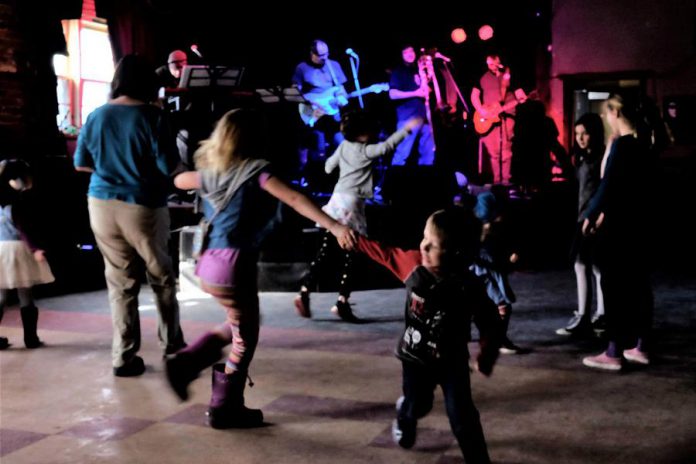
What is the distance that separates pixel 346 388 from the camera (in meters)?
4.98

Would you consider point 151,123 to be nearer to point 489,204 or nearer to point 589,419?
point 489,204

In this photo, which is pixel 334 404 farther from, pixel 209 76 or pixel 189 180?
pixel 209 76

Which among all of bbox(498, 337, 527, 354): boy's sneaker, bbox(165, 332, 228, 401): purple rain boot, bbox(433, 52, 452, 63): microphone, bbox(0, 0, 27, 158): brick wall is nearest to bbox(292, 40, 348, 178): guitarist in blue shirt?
bbox(433, 52, 452, 63): microphone

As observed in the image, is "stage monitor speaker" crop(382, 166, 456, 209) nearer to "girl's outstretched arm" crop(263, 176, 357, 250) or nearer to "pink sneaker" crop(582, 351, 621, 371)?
"pink sneaker" crop(582, 351, 621, 371)

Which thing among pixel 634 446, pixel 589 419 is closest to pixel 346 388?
pixel 589 419

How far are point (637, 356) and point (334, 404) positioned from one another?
2.26m

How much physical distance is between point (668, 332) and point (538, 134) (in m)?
8.58

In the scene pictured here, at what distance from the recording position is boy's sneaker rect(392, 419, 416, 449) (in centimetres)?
367

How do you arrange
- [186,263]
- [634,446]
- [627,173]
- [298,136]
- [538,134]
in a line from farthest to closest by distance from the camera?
[538,134]
[298,136]
[186,263]
[627,173]
[634,446]

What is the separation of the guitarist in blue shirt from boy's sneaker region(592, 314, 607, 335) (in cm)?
712

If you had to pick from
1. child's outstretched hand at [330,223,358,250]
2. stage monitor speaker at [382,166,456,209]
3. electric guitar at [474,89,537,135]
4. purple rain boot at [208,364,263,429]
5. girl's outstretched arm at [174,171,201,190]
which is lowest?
purple rain boot at [208,364,263,429]

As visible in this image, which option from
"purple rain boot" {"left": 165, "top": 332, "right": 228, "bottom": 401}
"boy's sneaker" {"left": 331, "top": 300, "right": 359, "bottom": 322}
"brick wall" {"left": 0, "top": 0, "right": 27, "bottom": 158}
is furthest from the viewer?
"brick wall" {"left": 0, "top": 0, "right": 27, "bottom": 158}

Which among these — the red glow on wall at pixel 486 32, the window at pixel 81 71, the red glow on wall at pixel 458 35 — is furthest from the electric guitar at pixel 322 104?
the red glow on wall at pixel 486 32

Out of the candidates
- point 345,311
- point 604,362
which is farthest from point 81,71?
point 604,362
